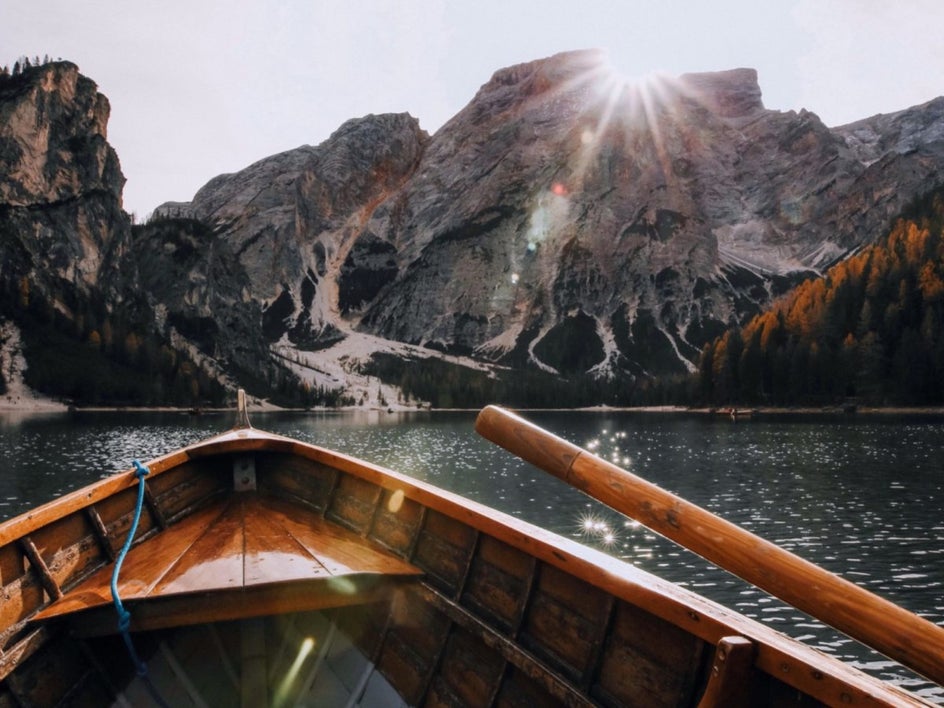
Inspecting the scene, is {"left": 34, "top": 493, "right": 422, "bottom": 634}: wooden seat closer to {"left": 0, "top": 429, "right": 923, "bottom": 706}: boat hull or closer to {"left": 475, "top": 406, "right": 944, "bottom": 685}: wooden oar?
{"left": 0, "top": 429, "right": 923, "bottom": 706}: boat hull

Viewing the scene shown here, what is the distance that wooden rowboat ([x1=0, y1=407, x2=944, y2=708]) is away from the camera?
4.50 m

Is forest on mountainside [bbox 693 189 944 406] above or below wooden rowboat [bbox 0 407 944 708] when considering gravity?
above

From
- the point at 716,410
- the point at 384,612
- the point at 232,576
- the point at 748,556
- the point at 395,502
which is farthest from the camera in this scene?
the point at 716,410

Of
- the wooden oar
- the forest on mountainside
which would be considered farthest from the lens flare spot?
the forest on mountainside

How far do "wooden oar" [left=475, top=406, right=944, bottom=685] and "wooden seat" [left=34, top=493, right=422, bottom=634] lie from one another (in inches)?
113

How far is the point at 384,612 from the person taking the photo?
7770mm

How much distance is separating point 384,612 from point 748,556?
203 inches

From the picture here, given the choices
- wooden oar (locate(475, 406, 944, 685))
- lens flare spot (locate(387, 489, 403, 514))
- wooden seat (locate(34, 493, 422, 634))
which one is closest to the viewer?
wooden oar (locate(475, 406, 944, 685))

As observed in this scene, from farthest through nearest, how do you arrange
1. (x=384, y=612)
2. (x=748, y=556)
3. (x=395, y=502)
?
(x=395, y=502) < (x=384, y=612) < (x=748, y=556)

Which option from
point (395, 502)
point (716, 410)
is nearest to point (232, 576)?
point (395, 502)

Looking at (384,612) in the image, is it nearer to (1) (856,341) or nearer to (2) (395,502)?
(2) (395,502)

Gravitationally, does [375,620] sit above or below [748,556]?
below

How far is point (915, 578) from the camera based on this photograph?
22.1 m

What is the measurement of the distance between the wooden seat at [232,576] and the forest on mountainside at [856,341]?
146 meters
